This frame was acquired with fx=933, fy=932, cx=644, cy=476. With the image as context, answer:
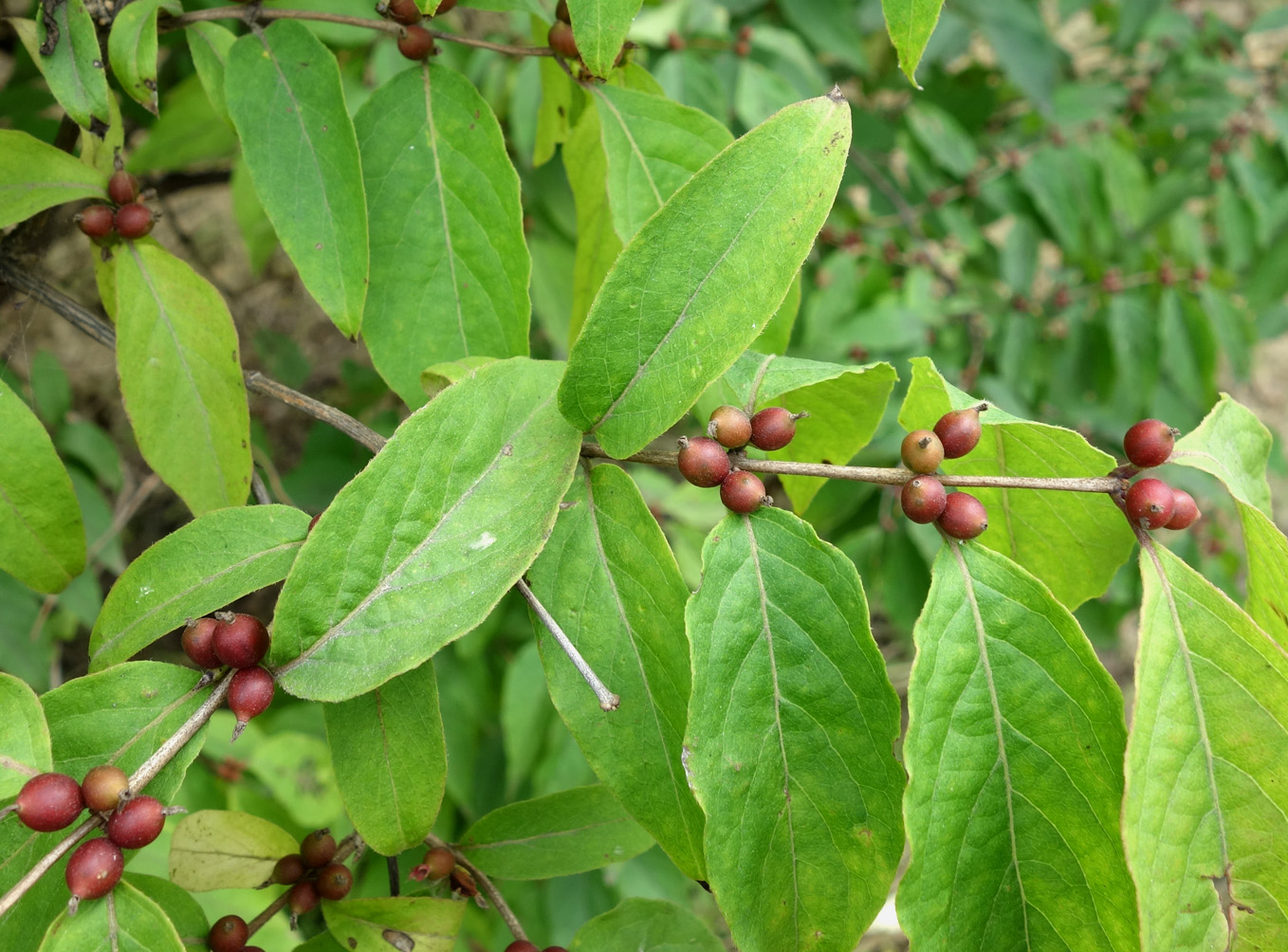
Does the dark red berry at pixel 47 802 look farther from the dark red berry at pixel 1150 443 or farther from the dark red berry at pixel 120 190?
the dark red berry at pixel 1150 443

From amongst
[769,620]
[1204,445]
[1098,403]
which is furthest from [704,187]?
[1098,403]

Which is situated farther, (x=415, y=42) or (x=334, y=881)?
(x=415, y=42)

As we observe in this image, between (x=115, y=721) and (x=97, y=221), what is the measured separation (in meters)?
0.69

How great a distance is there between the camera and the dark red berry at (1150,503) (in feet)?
2.97

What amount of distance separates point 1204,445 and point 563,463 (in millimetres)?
674

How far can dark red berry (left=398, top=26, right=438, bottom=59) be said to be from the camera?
4.08 ft

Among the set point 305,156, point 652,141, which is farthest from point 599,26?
point 305,156

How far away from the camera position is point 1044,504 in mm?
1104

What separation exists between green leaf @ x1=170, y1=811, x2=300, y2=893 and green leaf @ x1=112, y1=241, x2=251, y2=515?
1.27ft

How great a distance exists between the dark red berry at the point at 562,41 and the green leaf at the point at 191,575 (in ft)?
2.42

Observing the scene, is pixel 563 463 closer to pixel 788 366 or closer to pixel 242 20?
pixel 788 366

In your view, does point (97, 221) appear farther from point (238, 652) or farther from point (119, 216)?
point (238, 652)

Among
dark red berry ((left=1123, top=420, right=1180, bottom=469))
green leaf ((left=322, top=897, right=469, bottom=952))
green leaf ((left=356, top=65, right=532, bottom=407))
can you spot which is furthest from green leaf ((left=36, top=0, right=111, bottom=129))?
dark red berry ((left=1123, top=420, right=1180, bottom=469))

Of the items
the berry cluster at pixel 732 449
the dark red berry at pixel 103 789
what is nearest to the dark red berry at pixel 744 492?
the berry cluster at pixel 732 449
